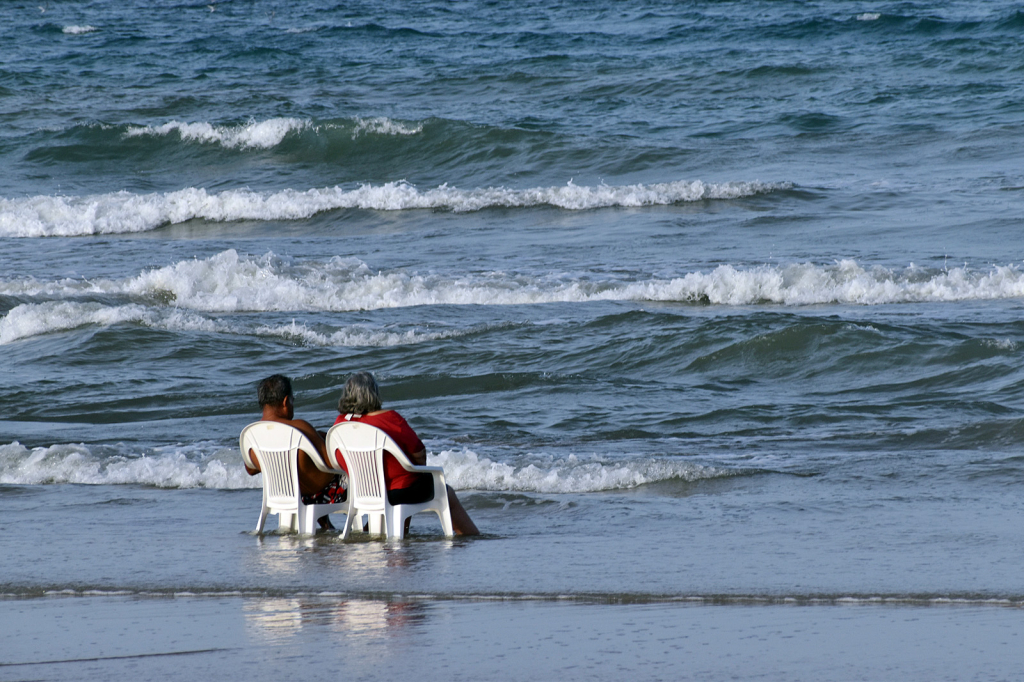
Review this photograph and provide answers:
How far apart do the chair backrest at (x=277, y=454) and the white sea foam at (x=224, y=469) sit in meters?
1.57

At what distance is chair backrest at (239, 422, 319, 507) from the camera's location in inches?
266

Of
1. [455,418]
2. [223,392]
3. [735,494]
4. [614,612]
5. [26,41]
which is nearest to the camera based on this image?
[614,612]

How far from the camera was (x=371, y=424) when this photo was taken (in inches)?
258

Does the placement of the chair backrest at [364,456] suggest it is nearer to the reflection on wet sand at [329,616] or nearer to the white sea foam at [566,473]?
the reflection on wet sand at [329,616]

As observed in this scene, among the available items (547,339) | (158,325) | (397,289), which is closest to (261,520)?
(547,339)

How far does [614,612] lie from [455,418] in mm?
4915

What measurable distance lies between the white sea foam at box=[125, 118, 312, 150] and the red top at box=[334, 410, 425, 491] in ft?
69.2

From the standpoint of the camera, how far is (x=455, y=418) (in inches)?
395

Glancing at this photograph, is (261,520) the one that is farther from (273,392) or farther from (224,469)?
(224,469)

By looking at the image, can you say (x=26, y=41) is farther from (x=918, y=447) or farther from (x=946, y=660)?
(x=946, y=660)

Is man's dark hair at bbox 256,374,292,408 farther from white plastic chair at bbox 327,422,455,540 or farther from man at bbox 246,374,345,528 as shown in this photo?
white plastic chair at bbox 327,422,455,540

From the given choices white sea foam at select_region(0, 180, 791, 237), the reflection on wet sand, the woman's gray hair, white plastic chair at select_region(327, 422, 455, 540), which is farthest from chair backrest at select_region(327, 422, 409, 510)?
white sea foam at select_region(0, 180, 791, 237)

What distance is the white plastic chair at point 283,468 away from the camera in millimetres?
6770

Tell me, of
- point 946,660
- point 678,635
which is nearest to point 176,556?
point 678,635
